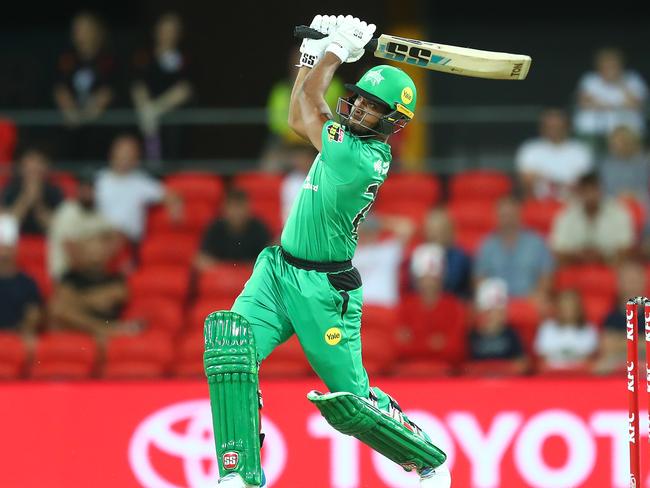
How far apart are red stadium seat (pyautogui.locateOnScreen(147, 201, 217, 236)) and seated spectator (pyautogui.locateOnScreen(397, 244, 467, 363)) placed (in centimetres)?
247

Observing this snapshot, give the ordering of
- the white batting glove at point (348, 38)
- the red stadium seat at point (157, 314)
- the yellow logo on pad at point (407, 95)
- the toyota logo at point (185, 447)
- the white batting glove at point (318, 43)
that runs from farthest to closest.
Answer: the red stadium seat at point (157, 314) → the toyota logo at point (185, 447) → the white batting glove at point (318, 43) → the white batting glove at point (348, 38) → the yellow logo on pad at point (407, 95)

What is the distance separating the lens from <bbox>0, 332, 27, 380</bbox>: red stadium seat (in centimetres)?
1110

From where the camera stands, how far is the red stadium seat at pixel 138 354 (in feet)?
36.5

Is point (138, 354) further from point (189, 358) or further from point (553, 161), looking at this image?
point (553, 161)

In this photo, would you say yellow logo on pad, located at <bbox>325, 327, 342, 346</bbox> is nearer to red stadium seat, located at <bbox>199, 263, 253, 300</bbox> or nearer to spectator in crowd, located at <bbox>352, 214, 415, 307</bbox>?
spectator in crowd, located at <bbox>352, 214, 415, 307</bbox>

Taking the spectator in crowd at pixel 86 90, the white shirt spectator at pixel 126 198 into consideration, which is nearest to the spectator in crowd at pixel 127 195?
the white shirt spectator at pixel 126 198

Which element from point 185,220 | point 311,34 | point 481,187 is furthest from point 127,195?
point 311,34

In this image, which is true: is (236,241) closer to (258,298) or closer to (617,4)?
(258,298)

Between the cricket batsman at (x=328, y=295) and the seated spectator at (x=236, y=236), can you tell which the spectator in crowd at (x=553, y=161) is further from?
the cricket batsman at (x=328, y=295)

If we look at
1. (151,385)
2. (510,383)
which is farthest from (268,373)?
(510,383)

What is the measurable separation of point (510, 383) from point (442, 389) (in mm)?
467

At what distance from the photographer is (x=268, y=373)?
10.7m

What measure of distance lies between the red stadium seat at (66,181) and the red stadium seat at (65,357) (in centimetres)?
226

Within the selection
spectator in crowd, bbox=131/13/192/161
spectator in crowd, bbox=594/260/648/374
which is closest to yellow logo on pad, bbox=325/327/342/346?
spectator in crowd, bbox=594/260/648/374
